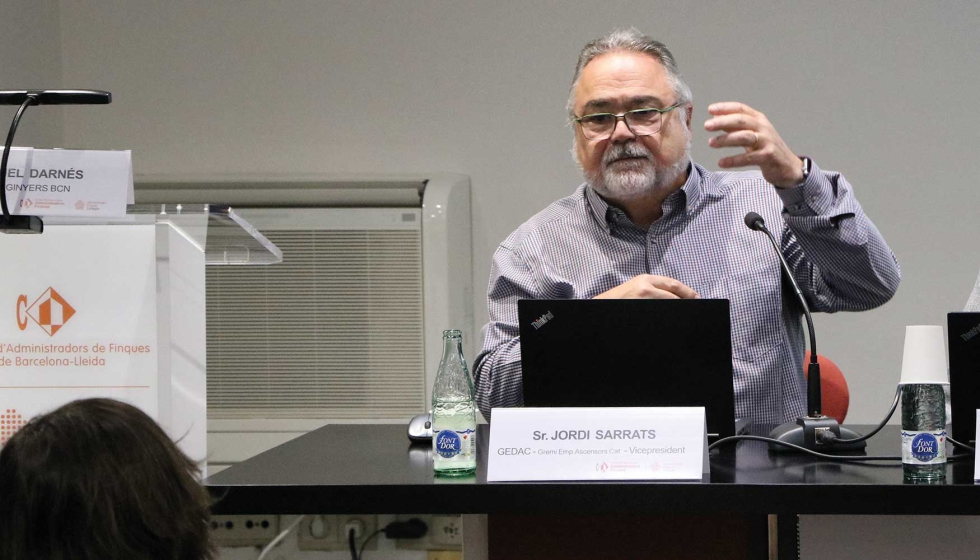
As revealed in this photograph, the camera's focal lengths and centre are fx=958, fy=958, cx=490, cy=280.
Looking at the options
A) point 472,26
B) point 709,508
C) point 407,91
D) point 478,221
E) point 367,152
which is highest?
point 472,26

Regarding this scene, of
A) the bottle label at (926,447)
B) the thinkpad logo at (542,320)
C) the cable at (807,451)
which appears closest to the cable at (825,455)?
the cable at (807,451)

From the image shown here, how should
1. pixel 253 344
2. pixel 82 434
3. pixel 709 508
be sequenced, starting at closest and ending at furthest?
pixel 82 434
pixel 709 508
pixel 253 344

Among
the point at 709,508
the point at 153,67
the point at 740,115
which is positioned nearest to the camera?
the point at 709,508

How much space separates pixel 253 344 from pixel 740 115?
2070 mm

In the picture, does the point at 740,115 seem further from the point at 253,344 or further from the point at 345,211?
the point at 253,344

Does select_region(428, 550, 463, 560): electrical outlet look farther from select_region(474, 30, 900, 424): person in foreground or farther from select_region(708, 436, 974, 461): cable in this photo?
select_region(474, 30, 900, 424): person in foreground

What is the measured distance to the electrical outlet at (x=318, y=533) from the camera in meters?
1.27

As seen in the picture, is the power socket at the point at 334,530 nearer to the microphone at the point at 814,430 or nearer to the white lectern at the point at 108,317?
the white lectern at the point at 108,317

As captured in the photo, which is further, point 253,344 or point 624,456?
point 253,344

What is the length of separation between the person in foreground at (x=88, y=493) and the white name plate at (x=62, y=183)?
0.59 metres

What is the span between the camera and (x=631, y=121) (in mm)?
2006

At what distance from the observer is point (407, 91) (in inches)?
130

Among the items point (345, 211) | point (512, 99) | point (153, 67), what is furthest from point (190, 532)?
point (153, 67)

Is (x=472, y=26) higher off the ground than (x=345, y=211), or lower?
higher
